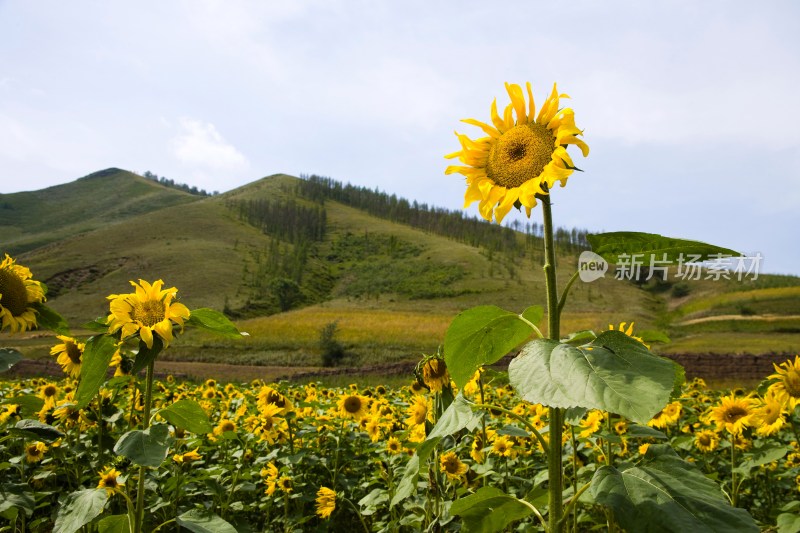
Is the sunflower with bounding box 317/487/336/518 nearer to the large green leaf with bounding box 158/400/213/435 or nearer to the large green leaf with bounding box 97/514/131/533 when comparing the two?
the large green leaf with bounding box 97/514/131/533

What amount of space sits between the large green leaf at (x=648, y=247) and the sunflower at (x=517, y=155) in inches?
7.2

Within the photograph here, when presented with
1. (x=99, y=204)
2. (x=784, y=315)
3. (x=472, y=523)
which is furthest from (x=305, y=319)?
(x=99, y=204)

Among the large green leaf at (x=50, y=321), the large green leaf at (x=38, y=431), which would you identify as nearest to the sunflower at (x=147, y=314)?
the large green leaf at (x=50, y=321)

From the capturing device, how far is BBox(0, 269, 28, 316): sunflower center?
249 centimetres

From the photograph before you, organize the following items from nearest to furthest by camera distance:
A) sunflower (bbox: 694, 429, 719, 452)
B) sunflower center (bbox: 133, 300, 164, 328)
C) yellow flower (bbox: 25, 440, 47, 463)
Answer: sunflower center (bbox: 133, 300, 164, 328), yellow flower (bbox: 25, 440, 47, 463), sunflower (bbox: 694, 429, 719, 452)

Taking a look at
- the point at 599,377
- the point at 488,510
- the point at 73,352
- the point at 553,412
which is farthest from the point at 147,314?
the point at 73,352

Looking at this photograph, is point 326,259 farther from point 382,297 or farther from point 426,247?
point 382,297

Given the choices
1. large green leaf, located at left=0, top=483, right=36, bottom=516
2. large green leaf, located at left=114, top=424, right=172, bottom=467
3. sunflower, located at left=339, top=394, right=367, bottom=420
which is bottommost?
large green leaf, located at left=0, top=483, right=36, bottom=516

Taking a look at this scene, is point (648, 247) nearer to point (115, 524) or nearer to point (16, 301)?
point (115, 524)

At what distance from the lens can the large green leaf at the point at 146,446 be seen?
1636 millimetres

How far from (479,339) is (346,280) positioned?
89.7m

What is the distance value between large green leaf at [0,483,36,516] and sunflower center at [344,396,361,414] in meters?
2.66

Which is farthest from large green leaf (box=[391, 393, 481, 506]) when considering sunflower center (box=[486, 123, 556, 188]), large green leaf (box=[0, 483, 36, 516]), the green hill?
the green hill

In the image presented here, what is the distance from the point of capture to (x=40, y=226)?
157 m
